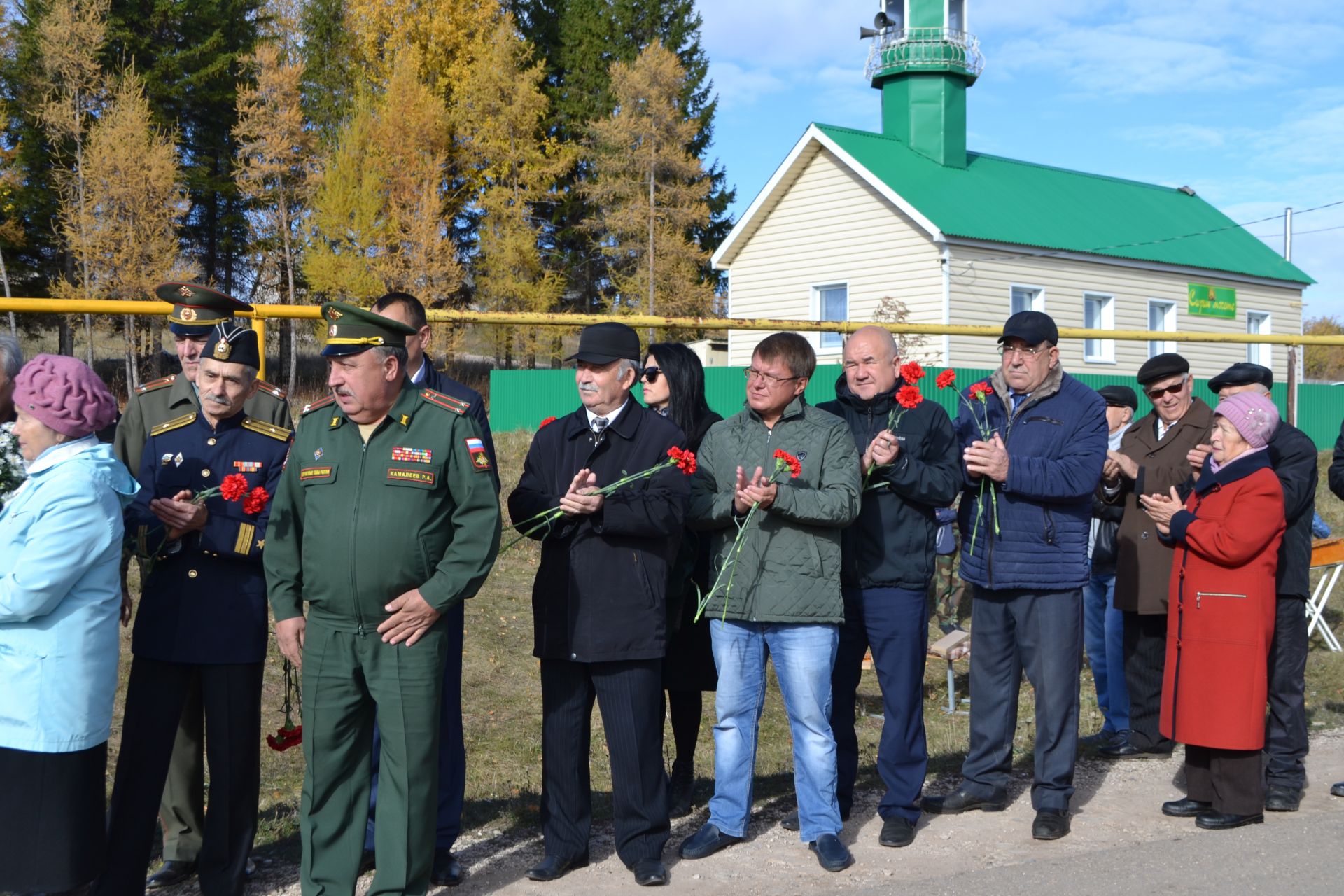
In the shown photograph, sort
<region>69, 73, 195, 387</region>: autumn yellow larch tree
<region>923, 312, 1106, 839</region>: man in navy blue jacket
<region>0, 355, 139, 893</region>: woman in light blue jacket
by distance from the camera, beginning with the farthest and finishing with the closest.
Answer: <region>69, 73, 195, 387</region>: autumn yellow larch tree
<region>923, 312, 1106, 839</region>: man in navy blue jacket
<region>0, 355, 139, 893</region>: woman in light blue jacket

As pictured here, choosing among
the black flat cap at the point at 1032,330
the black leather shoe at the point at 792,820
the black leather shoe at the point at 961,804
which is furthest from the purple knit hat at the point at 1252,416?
the black leather shoe at the point at 792,820

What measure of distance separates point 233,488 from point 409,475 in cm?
61

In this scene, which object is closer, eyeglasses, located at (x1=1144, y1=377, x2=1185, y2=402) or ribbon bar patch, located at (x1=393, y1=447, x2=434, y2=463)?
ribbon bar patch, located at (x1=393, y1=447, x2=434, y2=463)

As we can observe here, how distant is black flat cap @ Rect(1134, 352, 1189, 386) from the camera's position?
650 centimetres

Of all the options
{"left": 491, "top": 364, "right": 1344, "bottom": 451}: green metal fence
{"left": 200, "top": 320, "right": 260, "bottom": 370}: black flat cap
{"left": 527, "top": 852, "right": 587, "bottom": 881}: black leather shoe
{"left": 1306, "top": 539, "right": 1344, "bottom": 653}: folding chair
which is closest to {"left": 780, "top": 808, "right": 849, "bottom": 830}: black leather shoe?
{"left": 527, "top": 852, "right": 587, "bottom": 881}: black leather shoe

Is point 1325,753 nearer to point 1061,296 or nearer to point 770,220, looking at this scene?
point 1061,296

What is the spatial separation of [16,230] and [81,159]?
2537 mm

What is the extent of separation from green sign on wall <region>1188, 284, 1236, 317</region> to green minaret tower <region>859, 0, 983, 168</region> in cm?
553

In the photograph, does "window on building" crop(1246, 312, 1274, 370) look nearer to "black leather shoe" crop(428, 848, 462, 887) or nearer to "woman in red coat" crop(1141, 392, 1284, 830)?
"woman in red coat" crop(1141, 392, 1284, 830)

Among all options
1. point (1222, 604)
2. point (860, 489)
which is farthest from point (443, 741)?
point (1222, 604)

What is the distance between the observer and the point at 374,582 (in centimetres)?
377

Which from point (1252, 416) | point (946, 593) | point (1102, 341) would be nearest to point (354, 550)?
point (1252, 416)

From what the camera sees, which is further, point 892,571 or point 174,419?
point 892,571

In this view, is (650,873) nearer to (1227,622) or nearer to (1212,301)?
(1227,622)
